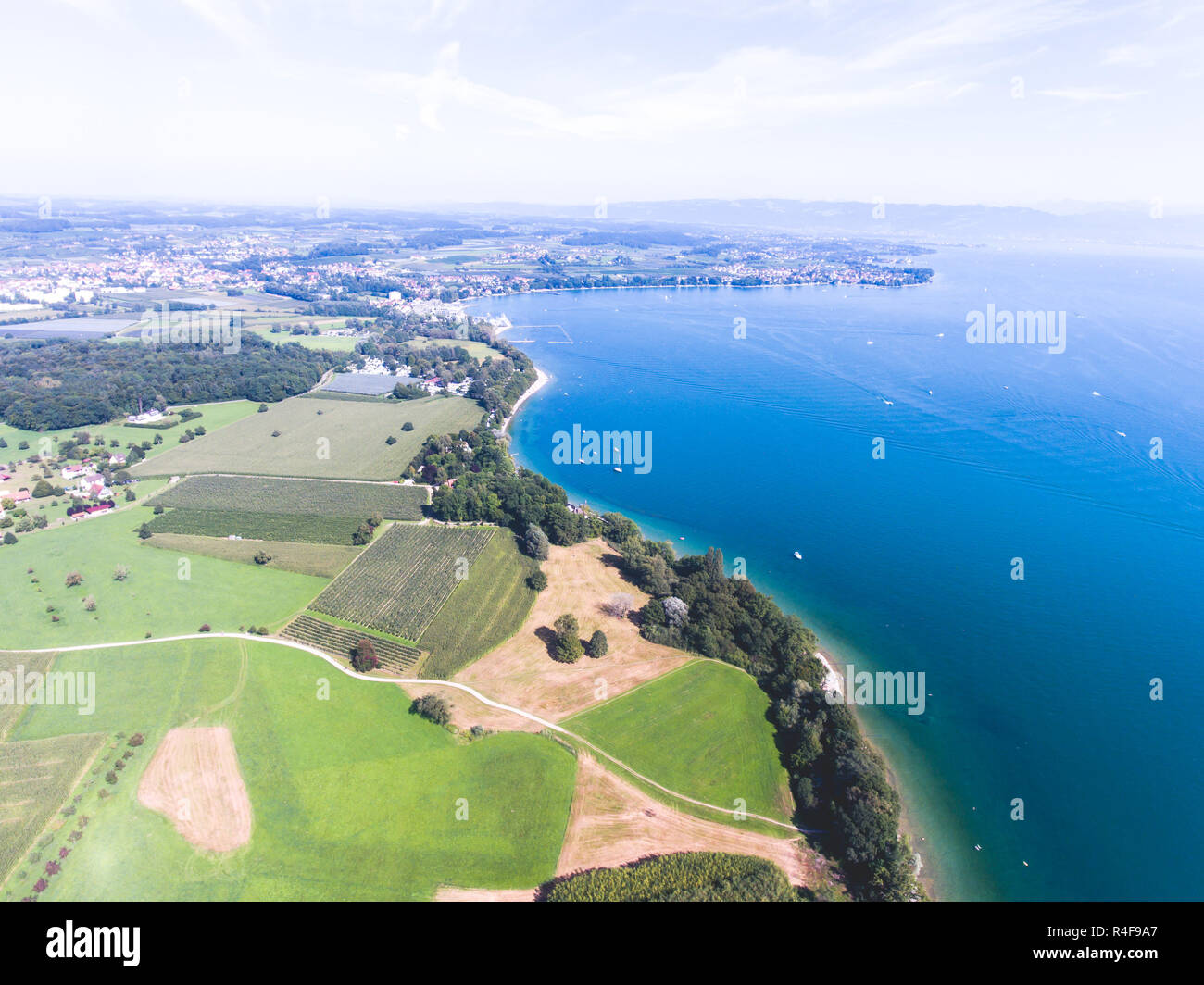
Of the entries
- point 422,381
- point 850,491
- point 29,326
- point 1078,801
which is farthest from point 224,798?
point 29,326

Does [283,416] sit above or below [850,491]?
above

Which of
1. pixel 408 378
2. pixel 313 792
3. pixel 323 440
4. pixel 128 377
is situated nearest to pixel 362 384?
pixel 408 378

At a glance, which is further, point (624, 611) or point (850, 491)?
point (850, 491)

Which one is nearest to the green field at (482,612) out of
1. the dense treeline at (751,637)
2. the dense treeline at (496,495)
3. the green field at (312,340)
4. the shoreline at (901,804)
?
the dense treeline at (496,495)

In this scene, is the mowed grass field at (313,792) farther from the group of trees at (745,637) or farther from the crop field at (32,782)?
the group of trees at (745,637)

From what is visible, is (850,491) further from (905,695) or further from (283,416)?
(283,416)

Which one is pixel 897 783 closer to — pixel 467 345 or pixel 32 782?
pixel 32 782
